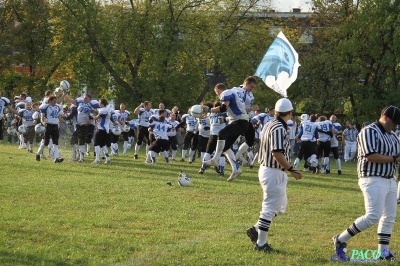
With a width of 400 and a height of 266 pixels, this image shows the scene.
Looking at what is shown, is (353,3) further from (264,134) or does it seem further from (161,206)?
(264,134)

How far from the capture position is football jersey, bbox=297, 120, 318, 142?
21906 mm

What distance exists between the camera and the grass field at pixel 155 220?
822cm

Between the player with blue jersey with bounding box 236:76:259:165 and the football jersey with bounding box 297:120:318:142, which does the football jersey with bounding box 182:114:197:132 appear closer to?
the football jersey with bounding box 297:120:318:142

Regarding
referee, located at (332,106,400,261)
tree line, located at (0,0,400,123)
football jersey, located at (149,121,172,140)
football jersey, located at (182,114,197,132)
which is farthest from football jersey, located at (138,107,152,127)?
tree line, located at (0,0,400,123)

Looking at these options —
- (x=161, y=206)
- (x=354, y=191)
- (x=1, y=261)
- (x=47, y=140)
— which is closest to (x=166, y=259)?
(x=1, y=261)

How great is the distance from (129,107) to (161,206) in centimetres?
3152

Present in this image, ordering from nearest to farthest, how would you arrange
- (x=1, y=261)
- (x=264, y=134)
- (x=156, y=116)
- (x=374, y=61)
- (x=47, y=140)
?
1. (x=1, y=261)
2. (x=264, y=134)
3. (x=47, y=140)
4. (x=156, y=116)
5. (x=374, y=61)

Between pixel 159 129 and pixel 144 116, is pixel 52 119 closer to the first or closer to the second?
pixel 159 129

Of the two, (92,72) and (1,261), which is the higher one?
(92,72)

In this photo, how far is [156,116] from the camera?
72.1 ft

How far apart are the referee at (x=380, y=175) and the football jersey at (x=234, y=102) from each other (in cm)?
662

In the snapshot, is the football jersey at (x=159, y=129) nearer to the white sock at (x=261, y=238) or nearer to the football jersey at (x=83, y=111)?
the football jersey at (x=83, y=111)

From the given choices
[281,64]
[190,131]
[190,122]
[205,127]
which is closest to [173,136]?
[190,131]

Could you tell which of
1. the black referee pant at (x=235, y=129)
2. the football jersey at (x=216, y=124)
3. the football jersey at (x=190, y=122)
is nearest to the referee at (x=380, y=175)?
the black referee pant at (x=235, y=129)
